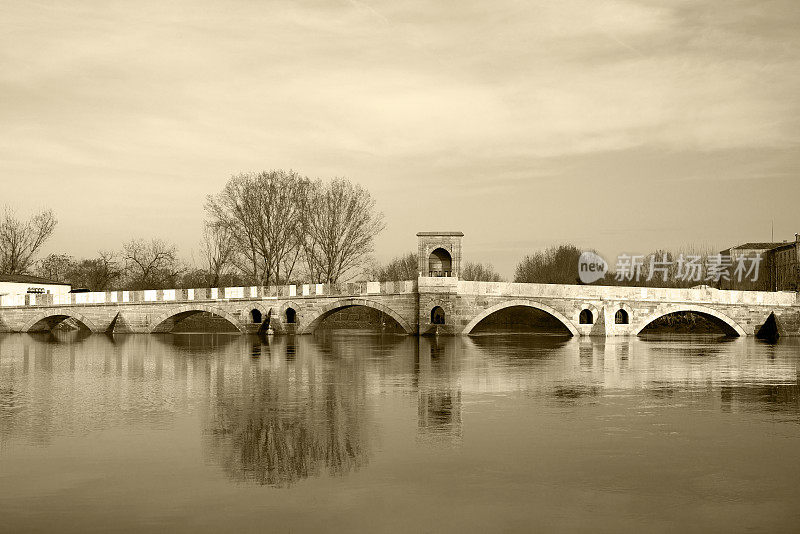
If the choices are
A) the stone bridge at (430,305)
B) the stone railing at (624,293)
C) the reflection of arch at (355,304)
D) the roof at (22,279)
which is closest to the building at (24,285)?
the roof at (22,279)

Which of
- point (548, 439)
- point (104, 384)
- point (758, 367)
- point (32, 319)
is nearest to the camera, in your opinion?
point (548, 439)

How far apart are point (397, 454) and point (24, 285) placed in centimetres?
5167

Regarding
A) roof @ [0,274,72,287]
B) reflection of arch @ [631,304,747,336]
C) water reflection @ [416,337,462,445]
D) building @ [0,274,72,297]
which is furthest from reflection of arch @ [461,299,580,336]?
roof @ [0,274,72,287]

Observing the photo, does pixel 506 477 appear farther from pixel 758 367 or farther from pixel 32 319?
pixel 32 319

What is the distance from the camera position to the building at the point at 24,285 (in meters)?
52.4

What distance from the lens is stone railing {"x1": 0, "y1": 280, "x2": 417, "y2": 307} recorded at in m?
38.8

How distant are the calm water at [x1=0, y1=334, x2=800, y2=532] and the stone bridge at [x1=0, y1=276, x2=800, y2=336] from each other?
21187 millimetres

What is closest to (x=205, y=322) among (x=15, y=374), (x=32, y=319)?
(x=32, y=319)

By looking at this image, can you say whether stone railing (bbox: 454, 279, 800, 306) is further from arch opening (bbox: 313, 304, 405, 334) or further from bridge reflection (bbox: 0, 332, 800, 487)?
arch opening (bbox: 313, 304, 405, 334)

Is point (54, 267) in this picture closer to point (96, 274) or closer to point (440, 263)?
point (96, 274)

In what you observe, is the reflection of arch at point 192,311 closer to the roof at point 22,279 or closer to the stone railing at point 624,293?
the stone railing at point 624,293

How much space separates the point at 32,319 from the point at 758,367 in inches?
1553

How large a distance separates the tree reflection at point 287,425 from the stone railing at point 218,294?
69.1 ft

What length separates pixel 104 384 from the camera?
50.3 ft
